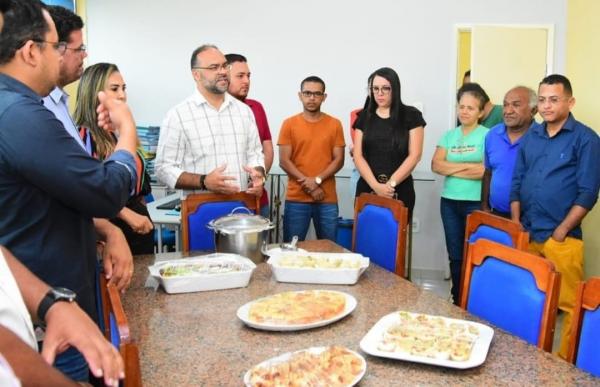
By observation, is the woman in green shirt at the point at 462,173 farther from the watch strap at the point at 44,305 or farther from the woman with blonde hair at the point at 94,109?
the watch strap at the point at 44,305

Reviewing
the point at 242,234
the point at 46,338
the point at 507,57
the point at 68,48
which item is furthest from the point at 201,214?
the point at 507,57

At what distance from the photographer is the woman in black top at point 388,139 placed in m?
3.24

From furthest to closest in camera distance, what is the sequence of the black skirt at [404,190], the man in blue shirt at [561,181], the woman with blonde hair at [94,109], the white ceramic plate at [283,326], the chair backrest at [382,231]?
the black skirt at [404,190] → the man in blue shirt at [561,181] → the chair backrest at [382,231] → the woman with blonde hair at [94,109] → the white ceramic plate at [283,326]

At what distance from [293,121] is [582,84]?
6.16 feet

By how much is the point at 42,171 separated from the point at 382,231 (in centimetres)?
154

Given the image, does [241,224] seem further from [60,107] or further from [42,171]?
[42,171]

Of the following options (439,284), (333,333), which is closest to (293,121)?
(439,284)

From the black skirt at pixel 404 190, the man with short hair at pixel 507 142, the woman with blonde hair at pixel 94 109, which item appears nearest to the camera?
the woman with blonde hair at pixel 94 109

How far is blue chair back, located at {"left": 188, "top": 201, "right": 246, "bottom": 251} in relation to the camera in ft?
8.04

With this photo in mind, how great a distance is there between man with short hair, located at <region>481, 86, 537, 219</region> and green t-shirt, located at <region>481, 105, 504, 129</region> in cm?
73

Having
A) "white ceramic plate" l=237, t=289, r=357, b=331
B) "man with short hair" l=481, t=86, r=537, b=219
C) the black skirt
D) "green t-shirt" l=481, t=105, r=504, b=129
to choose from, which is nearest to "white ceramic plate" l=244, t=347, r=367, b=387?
"white ceramic plate" l=237, t=289, r=357, b=331

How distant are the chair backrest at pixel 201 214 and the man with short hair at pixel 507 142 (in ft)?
5.35

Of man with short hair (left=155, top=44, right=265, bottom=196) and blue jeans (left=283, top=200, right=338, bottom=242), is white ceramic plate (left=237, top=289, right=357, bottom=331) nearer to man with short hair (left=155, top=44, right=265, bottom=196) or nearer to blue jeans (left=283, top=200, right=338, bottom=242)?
man with short hair (left=155, top=44, right=265, bottom=196)

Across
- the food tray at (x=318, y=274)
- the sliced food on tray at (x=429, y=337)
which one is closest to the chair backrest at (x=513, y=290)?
the sliced food on tray at (x=429, y=337)
